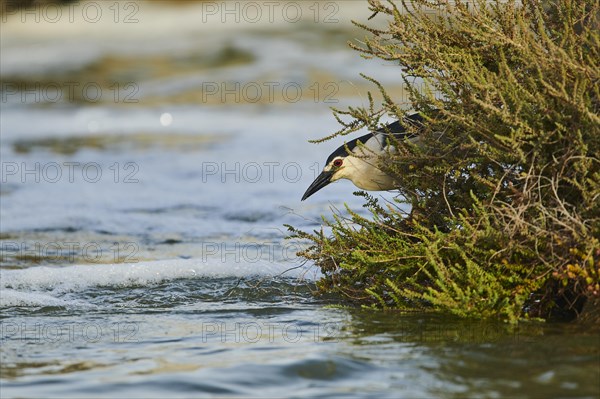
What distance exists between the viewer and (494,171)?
5.46m

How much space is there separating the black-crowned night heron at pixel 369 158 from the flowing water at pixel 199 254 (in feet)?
2.11

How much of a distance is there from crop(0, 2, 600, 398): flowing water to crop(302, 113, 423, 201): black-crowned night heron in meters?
0.64

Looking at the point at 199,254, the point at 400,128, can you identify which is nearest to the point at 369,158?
the point at 400,128

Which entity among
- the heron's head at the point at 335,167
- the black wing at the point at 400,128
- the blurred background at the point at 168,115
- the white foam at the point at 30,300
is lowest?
the white foam at the point at 30,300

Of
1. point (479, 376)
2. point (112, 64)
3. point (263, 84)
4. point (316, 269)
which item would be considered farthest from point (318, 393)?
point (112, 64)

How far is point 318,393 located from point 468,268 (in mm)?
1273

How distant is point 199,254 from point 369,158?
2833 millimetres

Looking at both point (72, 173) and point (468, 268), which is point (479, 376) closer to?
point (468, 268)

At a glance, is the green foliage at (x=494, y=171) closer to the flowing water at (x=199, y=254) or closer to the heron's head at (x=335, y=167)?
the flowing water at (x=199, y=254)

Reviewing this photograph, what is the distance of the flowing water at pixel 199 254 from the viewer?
464 centimetres

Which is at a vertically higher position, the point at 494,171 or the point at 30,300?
the point at 494,171

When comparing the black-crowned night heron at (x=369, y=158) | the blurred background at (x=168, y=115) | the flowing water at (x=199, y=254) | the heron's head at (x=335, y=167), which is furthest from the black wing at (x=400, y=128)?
the blurred background at (x=168, y=115)

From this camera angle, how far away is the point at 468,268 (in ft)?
17.3

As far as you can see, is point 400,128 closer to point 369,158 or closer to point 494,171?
point 369,158
